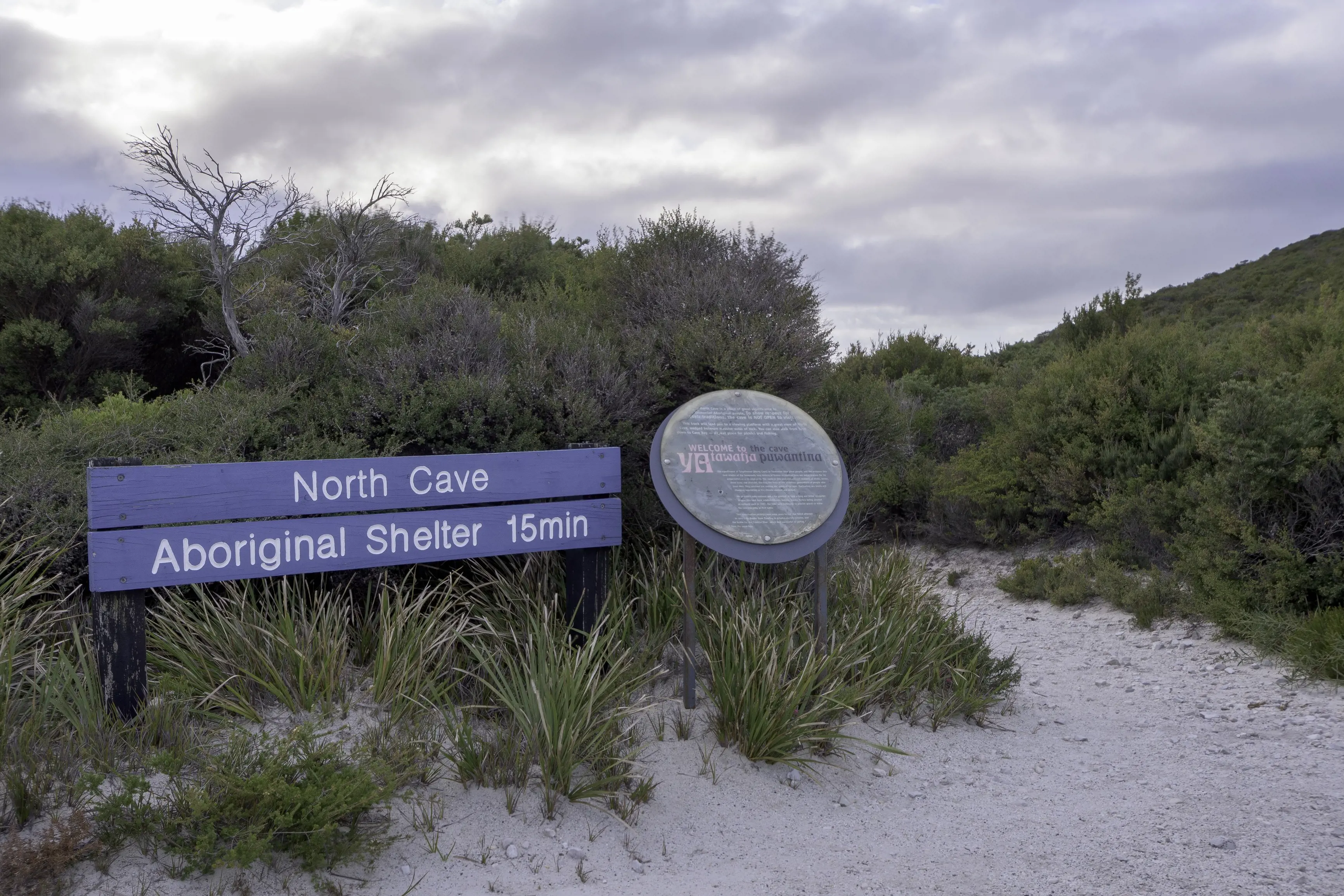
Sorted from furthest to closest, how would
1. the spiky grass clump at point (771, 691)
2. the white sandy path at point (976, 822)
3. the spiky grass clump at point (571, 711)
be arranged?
the spiky grass clump at point (771, 691), the spiky grass clump at point (571, 711), the white sandy path at point (976, 822)

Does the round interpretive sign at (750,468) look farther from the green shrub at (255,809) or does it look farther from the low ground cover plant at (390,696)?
the green shrub at (255,809)

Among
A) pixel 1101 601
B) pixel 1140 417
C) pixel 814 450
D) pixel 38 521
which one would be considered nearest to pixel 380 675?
pixel 38 521

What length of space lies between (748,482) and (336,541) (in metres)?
2.07

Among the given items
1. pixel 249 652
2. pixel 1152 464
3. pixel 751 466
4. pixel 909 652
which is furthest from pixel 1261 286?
pixel 249 652

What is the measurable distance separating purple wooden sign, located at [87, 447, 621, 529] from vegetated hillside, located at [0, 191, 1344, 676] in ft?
3.79

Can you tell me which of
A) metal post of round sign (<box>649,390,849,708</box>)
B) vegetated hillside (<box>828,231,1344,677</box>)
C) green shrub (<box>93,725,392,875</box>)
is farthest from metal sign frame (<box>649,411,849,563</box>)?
vegetated hillside (<box>828,231,1344,677</box>)

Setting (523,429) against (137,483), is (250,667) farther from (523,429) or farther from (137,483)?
(523,429)

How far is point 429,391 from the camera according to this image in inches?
239

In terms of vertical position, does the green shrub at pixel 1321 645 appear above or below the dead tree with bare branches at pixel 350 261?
below

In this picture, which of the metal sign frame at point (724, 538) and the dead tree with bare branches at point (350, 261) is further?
the dead tree with bare branches at point (350, 261)

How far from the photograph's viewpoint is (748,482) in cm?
488

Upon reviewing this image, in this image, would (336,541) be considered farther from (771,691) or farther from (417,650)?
(771,691)

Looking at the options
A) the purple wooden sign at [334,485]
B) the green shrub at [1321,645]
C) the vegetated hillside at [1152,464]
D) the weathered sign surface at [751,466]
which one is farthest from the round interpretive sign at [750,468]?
the green shrub at [1321,645]

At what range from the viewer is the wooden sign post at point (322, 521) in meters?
3.87
